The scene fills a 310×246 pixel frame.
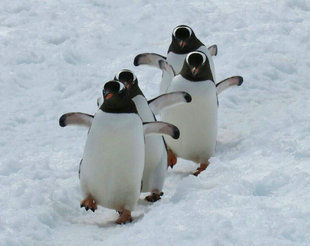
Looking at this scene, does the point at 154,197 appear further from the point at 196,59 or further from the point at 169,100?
the point at 196,59

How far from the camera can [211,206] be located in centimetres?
382

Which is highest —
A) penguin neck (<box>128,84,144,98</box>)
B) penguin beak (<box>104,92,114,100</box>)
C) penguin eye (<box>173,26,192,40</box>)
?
penguin beak (<box>104,92,114,100</box>)

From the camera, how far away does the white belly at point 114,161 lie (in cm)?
441

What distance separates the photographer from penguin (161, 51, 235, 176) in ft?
17.5

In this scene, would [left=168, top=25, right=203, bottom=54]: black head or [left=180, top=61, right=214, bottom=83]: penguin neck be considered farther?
[left=168, top=25, right=203, bottom=54]: black head

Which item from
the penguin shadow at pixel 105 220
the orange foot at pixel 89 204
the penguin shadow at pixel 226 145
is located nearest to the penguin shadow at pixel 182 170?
the penguin shadow at pixel 226 145

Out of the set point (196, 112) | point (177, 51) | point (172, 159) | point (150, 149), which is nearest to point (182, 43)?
point (177, 51)

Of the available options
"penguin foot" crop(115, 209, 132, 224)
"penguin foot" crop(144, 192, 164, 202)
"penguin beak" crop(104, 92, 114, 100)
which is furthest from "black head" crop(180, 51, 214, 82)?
"penguin foot" crop(115, 209, 132, 224)

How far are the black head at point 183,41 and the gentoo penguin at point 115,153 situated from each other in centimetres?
154

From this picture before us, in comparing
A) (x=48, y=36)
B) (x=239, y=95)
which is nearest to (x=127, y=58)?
(x=48, y=36)

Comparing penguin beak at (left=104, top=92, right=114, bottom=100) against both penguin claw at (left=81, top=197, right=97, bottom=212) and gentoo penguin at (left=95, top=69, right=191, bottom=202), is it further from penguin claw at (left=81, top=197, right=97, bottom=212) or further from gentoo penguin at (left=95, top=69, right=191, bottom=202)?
penguin claw at (left=81, top=197, right=97, bottom=212)

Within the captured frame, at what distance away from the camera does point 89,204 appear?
4562 mm

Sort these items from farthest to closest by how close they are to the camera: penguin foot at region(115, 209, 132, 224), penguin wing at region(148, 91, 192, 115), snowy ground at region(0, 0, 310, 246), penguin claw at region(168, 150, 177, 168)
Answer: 1. penguin claw at region(168, 150, 177, 168)
2. penguin wing at region(148, 91, 192, 115)
3. penguin foot at region(115, 209, 132, 224)
4. snowy ground at region(0, 0, 310, 246)

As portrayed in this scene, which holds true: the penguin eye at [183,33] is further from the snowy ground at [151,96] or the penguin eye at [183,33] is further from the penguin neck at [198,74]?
the snowy ground at [151,96]
